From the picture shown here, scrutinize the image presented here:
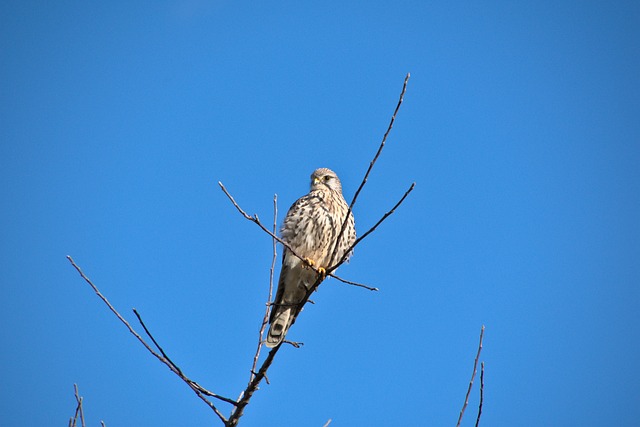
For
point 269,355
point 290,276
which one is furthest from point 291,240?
point 269,355

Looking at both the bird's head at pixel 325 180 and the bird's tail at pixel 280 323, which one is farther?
the bird's head at pixel 325 180

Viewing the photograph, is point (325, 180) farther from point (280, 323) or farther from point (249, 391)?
point (249, 391)

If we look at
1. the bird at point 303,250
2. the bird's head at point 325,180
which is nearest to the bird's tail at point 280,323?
the bird at point 303,250

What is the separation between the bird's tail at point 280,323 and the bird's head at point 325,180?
4.25 feet

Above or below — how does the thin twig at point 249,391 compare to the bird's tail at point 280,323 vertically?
below

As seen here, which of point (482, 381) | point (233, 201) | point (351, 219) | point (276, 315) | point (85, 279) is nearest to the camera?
point (482, 381)

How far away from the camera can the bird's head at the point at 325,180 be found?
5340 millimetres

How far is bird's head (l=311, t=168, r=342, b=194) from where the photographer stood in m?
5.34

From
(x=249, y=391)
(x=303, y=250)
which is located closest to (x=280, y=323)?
(x=303, y=250)

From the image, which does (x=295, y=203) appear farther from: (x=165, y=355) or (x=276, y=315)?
(x=165, y=355)

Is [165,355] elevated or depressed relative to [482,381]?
depressed

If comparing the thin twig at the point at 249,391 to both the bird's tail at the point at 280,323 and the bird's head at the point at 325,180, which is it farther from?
the bird's head at the point at 325,180

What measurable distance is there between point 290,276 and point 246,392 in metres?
1.76

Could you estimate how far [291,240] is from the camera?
4.62m
